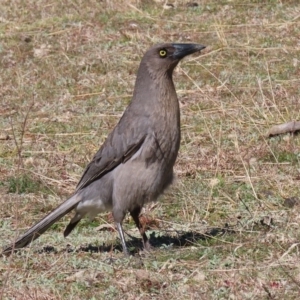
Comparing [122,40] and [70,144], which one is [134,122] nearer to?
[70,144]

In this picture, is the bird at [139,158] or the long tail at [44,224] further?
the long tail at [44,224]

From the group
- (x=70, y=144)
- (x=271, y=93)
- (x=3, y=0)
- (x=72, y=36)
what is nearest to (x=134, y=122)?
(x=70, y=144)

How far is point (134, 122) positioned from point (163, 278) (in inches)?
51.6

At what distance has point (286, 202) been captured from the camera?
24.8ft

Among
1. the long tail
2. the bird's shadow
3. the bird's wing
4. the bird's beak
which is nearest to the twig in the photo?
the bird's shadow

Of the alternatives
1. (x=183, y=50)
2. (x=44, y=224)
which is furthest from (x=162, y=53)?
(x=44, y=224)

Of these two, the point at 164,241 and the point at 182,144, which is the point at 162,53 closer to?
the point at 164,241

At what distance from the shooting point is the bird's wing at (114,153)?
22.3ft

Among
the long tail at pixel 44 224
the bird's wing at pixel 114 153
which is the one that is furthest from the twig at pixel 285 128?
the long tail at pixel 44 224

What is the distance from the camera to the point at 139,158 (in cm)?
680

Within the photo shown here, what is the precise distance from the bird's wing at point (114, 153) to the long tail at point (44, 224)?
13cm

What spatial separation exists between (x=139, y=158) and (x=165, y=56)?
77 cm

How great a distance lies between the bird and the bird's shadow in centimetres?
13

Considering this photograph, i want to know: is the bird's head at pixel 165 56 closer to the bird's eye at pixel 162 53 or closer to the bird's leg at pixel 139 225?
the bird's eye at pixel 162 53
